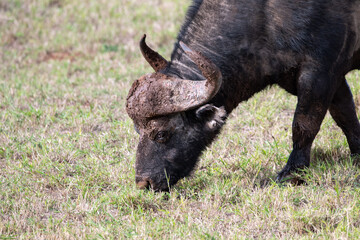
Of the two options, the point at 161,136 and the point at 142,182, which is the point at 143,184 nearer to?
the point at 142,182

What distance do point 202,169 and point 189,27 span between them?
4.56 ft

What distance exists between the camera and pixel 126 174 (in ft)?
16.8

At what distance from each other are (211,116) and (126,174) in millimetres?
1074

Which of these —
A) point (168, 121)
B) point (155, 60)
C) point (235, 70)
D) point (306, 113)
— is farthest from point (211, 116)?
point (306, 113)

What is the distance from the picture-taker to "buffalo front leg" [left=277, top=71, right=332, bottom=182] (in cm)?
468

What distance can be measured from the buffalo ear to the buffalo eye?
1.02 feet

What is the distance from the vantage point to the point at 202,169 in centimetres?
533

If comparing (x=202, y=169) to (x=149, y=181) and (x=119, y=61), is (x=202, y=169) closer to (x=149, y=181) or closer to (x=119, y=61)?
(x=149, y=181)

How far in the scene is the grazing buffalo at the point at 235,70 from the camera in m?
4.55

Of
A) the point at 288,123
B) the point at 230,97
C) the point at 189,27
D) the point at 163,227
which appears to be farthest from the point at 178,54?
the point at 288,123

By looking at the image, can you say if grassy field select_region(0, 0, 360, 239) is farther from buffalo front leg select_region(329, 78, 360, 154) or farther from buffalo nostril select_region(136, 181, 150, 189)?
buffalo front leg select_region(329, 78, 360, 154)

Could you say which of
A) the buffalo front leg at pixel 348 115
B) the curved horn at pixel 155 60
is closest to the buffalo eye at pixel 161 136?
the curved horn at pixel 155 60

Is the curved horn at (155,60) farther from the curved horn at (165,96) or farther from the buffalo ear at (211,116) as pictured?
the buffalo ear at (211,116)

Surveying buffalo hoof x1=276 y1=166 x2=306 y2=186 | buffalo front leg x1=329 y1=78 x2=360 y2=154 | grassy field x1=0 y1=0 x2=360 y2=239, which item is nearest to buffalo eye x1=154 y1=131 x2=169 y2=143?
grassy field x1=0 y1=0 x2=360 y2=239
